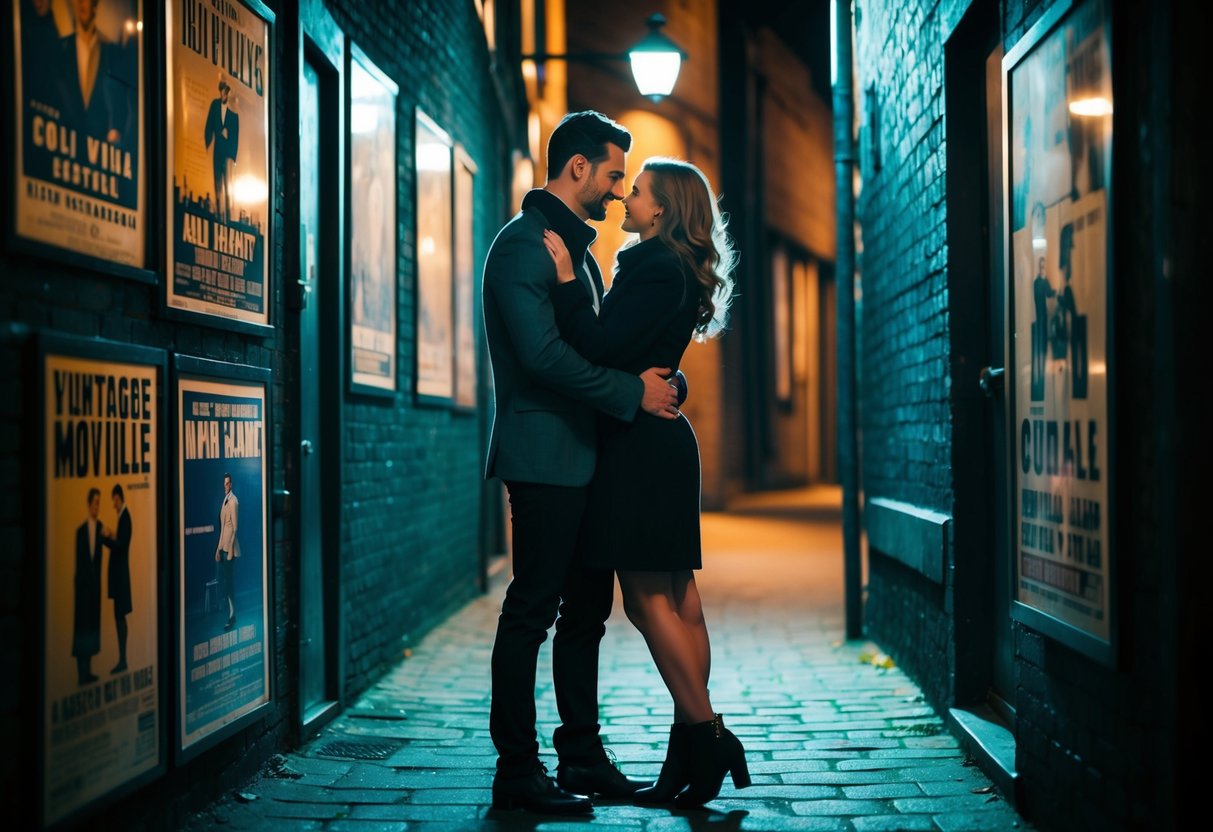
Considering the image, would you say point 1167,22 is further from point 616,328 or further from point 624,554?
point 624,554

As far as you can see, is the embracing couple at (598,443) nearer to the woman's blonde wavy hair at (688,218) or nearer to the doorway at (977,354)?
the woman's blonde wavy hair at (688,218)

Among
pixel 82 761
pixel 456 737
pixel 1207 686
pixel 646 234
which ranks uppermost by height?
pixel 646 234

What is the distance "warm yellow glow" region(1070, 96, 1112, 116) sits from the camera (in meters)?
3.12

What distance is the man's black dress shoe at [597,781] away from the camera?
4.14 meters

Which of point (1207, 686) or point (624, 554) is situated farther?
point (624, 554)

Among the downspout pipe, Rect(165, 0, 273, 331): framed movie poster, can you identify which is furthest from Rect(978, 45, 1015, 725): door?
Rect(165, 0, 273, 331): framed movie poster

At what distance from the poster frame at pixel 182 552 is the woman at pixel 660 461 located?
1040mm

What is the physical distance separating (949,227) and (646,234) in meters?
1.62

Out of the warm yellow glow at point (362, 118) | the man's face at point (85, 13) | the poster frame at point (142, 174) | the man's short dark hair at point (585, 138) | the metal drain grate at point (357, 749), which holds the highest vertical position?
the warm yellow glow at point (362, 118)

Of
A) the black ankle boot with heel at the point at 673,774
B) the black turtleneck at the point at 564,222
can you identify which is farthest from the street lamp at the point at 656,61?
the black ankle boot with heel at the point at 673,774

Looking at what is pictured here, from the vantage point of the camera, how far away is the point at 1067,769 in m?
3.51

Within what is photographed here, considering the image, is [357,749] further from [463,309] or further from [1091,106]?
[463,309]

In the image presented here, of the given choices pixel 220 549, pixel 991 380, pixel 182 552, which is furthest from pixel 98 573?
pixel 991 380

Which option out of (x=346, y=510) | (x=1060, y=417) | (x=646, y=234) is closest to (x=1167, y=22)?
(x=1060, y=417)
